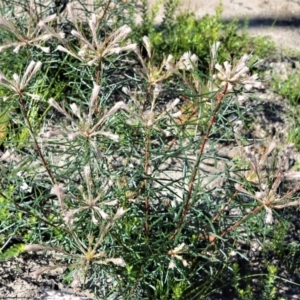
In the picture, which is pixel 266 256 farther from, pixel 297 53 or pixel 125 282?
pixel 297 53

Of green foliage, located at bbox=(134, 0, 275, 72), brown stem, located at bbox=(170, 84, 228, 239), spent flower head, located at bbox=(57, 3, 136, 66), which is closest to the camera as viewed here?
brown stem, located at bbox=(170, 84, 228, 239)

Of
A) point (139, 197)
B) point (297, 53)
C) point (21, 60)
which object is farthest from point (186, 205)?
point (297, 53)

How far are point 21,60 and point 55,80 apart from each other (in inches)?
15.7

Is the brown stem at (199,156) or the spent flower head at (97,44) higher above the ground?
the spent flower head at (97,44)

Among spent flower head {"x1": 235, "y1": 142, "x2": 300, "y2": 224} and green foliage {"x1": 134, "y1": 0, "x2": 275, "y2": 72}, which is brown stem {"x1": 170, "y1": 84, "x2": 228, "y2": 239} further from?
green foliage {"x1": 134, "y1": 0, "x2": 275, "y2": 72}

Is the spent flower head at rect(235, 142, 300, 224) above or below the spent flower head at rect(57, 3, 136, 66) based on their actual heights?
below

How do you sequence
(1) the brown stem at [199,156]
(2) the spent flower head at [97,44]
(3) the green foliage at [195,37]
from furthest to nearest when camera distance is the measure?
(3) the green foliage at [195,37], (2) the spent flower head at [97,44], (1) the brown stem at [199,156]

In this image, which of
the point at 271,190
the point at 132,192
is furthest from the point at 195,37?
the point at 271,190

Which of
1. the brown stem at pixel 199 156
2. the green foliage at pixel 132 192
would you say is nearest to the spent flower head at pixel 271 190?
the green foliage at pixel 132 192

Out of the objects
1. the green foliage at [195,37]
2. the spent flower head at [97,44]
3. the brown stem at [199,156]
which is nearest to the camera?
the brown stem at [199,156]

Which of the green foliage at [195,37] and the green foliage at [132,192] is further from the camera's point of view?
the green foliage at [195,37]

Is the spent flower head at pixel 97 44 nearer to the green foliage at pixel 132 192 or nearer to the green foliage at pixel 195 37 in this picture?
the green foliage at pixel 132 192

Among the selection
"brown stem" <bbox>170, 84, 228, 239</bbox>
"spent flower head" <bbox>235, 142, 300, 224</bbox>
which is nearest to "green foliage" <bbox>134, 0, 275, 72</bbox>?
"brown stem" <bbox>170, 84, 228, 239</bbox>

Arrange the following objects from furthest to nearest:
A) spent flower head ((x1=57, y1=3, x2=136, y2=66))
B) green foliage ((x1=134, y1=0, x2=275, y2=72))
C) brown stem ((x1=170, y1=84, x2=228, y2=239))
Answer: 1. green foliage ((x1=134, y1=0, x2=275, y2=72))
2. spent flower head ((x1=57, y1=3, x2=136, y2=66))
3. brown stem ((x1=170, y1=84, x2=228, y2=239))
